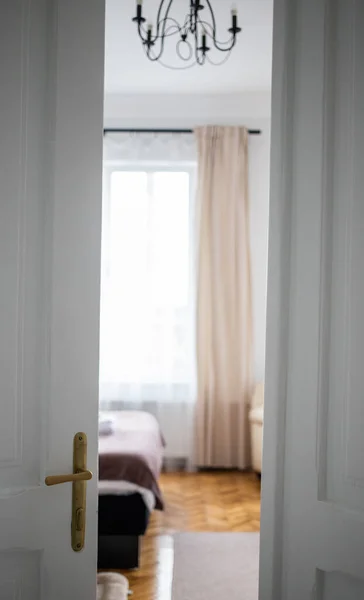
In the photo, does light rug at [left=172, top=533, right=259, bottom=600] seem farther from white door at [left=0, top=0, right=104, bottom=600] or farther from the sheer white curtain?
white door at [left=0, top=0, right=104, bottom=600]

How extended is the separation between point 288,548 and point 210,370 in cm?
382

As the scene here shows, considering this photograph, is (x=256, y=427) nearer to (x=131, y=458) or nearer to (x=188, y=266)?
(x=188, y=266)

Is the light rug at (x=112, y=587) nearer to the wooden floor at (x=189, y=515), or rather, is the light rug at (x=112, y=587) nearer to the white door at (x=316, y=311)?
the wooden floor at (x=189, y=515)

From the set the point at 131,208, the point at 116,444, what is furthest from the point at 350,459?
the point at 131,208

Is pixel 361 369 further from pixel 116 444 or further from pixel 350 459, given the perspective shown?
pixel 116 444

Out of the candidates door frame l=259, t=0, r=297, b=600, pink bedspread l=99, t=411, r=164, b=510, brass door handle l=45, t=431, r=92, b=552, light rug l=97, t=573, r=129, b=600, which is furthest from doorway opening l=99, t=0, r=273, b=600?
brass door handle l=45, t=431, r=92, b=552

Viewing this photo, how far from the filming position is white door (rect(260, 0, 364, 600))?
4.03 ft

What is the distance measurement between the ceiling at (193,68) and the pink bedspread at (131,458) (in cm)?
274

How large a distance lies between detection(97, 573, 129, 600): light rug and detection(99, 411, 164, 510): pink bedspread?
0.50 metres

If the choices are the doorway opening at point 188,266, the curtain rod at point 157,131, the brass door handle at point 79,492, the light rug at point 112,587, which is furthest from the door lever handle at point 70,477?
the curtain rod at point 157,131

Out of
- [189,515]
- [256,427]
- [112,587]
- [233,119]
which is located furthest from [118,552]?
[233,119]

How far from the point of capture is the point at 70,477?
123 centimetres

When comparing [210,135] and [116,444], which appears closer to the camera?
[116,444]

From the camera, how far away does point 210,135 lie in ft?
16.8
